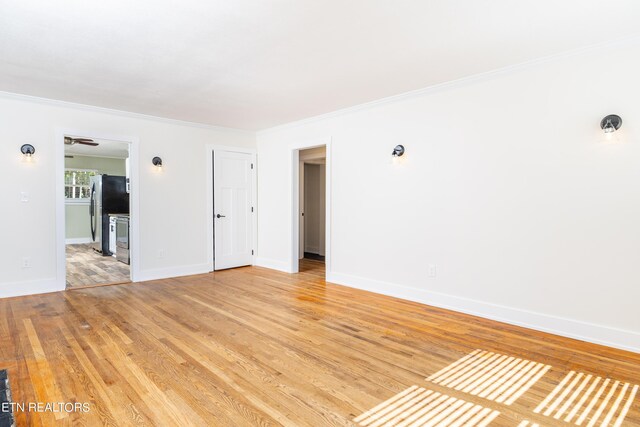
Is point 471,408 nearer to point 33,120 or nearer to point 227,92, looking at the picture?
point 227,92

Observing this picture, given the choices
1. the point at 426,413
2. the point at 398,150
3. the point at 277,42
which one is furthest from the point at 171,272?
the point at 426,413

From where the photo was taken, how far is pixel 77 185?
946 cm

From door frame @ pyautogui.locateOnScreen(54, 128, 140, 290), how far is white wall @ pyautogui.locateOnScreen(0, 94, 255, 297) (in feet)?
0.15

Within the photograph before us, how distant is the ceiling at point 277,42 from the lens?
2359 mm

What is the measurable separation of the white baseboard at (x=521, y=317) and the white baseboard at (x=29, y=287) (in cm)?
400

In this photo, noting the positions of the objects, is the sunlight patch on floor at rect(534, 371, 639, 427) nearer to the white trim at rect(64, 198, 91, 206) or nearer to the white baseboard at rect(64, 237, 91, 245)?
the white trim at rect(64, 198, 91, 206)

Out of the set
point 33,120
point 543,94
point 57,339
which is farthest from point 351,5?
point 33,120

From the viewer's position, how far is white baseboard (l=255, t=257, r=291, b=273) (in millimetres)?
5950

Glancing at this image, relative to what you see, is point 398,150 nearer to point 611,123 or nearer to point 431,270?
point 431,270

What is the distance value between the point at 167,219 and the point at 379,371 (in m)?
4.24

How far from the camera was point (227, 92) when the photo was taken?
4.12 meters

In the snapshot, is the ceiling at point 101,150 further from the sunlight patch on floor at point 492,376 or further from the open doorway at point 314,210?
the sunlight patch on floor at point 492,376

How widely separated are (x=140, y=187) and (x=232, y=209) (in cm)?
152

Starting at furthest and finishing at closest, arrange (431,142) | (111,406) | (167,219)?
(167,219) < (431,142) < (111,406)
